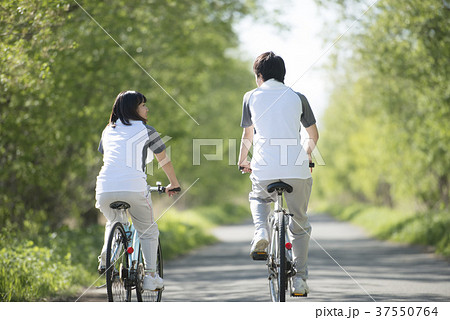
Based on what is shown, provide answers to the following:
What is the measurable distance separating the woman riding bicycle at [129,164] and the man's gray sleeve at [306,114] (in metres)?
1.28

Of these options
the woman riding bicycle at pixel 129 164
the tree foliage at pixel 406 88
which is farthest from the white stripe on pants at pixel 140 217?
the tree foliage at pixel 406 88

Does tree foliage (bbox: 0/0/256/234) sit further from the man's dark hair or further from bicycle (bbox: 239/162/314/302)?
bicycle (bbox: 239/162/314/302)

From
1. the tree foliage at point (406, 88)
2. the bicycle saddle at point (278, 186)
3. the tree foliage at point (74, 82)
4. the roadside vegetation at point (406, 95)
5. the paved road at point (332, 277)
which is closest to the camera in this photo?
the bicycle saddle at point (278, 186)

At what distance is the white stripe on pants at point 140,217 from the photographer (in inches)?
252

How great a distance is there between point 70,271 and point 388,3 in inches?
337

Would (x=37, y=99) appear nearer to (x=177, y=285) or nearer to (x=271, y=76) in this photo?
(x=177, y=285)

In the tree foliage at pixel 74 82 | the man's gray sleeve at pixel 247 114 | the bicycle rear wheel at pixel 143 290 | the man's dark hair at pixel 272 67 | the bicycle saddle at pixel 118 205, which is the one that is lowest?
the bicycle rear wheel at pixel 143 290

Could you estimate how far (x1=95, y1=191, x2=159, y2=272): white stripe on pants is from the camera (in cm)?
640

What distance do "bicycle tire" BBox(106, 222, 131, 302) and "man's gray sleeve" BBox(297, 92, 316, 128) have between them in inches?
75.2

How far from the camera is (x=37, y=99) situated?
12.8m

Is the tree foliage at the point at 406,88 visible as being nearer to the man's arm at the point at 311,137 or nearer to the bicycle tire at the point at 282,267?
the man's arm at the point at 311,137

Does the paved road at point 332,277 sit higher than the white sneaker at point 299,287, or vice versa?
the paved road at point 332,277

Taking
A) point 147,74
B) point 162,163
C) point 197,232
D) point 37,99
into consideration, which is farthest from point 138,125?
point 197,232

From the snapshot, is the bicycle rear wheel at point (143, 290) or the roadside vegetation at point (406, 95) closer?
the bicycle rear wheel at point (143, 290)
